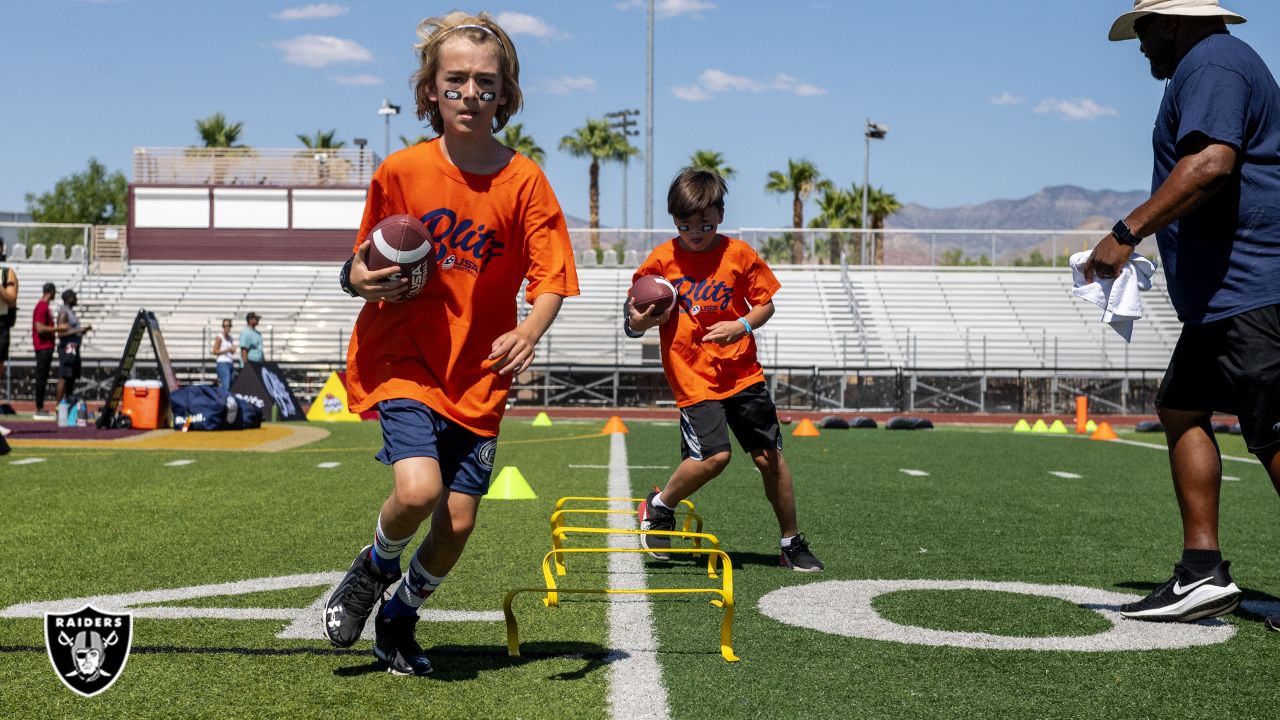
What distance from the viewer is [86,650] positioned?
361cm

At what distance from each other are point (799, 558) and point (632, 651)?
6.58 feet

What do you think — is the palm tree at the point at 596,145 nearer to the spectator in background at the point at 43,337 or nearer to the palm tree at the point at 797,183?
the palm tree at the point at 797,183

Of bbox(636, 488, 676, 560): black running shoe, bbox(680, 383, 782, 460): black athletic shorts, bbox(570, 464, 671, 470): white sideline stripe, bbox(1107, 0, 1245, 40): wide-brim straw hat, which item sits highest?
bbox(1107, 0, 1245, 40): wide-brim straw hat

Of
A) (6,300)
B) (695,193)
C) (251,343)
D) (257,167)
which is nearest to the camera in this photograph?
(695,193)

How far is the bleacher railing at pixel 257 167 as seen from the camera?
43312 millimetres

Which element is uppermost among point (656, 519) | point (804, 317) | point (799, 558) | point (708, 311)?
point (708, 311)

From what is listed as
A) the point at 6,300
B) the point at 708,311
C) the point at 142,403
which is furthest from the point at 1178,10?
the point at 6,300

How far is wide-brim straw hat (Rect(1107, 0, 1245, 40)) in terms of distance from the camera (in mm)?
4766

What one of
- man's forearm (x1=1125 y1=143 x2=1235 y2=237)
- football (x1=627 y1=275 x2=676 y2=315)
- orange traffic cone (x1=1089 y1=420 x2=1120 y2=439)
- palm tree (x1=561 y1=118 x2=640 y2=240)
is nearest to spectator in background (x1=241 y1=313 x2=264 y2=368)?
orange traffic cone (x1=1089 y1=420 x2=1120 y2=439)

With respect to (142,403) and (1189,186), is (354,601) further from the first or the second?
(142,403)

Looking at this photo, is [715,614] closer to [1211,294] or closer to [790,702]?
[790,702]

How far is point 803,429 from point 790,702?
14437 mm

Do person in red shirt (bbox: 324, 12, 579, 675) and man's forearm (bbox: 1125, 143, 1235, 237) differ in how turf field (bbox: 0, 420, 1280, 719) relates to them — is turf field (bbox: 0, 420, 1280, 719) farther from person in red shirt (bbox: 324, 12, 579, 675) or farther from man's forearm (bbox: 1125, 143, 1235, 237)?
man's forearm (bbox: 1125, 143, 1235, 237)

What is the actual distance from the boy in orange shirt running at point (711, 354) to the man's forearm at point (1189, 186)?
6.52 feet
